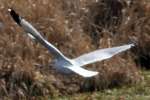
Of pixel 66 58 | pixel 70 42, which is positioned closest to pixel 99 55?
pixel 66 58

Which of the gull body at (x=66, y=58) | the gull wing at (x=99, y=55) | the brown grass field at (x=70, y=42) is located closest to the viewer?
the gull body at (x=66, y=58)

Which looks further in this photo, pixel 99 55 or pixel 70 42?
pixel 70 42

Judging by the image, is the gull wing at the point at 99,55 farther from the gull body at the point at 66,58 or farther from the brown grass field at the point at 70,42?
the brown grass field at the point at 70,42

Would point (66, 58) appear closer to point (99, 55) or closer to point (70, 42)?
point (99, 55)

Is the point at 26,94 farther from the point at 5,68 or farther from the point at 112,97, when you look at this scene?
the point at 112,97

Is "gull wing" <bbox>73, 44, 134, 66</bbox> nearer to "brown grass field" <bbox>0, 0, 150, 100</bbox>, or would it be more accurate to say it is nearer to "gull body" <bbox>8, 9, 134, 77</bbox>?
"gull body" <bbox>8, 9, 134, 77</bbox>

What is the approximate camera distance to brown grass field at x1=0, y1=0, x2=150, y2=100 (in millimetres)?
6062

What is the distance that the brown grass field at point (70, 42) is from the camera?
606cm

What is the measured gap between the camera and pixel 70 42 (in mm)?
6598

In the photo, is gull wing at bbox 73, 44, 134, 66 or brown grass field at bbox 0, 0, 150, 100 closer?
gull wing at bbox 73, 44, 134, 66

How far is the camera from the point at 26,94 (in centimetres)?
597

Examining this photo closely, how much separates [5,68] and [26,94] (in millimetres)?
350

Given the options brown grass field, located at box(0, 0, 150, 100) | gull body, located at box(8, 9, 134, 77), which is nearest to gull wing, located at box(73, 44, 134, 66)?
gull body, located at box(8, 9, 134, 77)

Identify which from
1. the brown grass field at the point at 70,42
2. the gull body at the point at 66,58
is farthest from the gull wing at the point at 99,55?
the brown grass field at the point at 70,42
